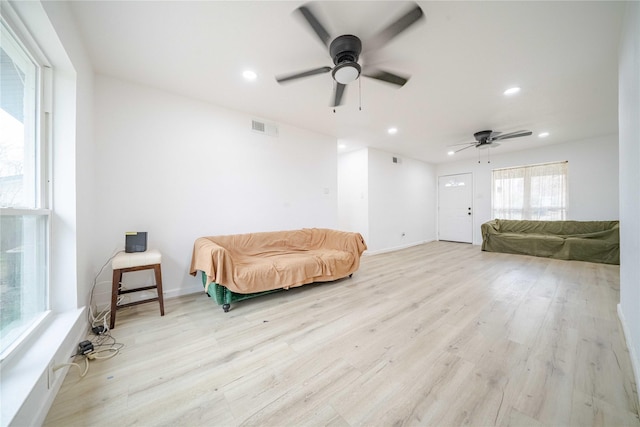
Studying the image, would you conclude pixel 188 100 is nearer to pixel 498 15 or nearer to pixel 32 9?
pixel 32 9

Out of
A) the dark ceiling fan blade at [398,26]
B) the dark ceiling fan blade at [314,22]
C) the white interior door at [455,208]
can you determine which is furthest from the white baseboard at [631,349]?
the white interior door at [455,208]

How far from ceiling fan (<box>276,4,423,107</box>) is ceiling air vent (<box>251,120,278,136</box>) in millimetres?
1499

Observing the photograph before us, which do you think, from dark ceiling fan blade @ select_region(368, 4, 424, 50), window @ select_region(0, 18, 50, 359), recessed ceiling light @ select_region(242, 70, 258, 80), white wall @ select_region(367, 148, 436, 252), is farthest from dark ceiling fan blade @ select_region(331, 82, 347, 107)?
white wall @ select_region(367, 148, 436, 252)

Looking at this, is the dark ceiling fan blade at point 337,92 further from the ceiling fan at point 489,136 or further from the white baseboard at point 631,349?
the ceiling fan at point 489,136

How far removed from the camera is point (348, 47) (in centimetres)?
180

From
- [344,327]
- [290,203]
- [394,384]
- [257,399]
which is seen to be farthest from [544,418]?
[290,203]

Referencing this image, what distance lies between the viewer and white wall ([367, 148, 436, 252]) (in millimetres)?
5309

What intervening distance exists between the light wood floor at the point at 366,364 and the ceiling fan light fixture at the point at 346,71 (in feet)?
7.30

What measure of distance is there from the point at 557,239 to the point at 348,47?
5777mm

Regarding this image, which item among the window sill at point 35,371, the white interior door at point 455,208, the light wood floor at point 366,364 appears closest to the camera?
the window sill at point 35,371

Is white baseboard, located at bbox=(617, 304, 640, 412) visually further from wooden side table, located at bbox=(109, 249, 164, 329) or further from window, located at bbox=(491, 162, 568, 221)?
window, located at bbox=(491, 162, 568, 221)

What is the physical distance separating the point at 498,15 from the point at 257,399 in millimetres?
3170

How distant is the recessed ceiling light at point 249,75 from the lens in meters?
2.36

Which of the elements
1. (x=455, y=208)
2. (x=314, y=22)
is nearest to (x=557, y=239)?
(x=455, y=208)
